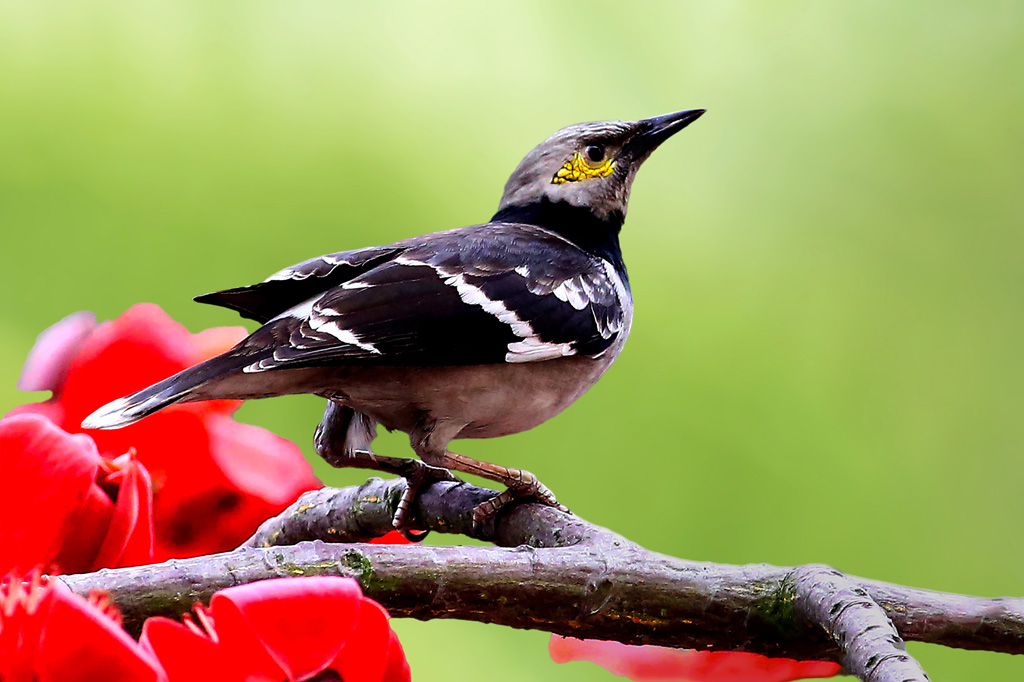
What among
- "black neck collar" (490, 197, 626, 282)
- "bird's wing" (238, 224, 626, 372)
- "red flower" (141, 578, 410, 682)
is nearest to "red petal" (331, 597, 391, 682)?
"red flower" (141, 578, 410, 682)

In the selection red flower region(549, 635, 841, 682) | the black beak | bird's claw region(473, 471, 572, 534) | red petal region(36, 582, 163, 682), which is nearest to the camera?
red petal region(36, 582, 163, 682)

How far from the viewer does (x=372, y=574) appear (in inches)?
8.4

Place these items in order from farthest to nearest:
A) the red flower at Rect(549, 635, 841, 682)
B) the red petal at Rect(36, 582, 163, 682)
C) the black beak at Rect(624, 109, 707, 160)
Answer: the black beak at Rect(624, 109, 707, 160) → the red flower at Rect(549, 635, 841, 682) → the red petal at Rect(36, 582, 163, 682)

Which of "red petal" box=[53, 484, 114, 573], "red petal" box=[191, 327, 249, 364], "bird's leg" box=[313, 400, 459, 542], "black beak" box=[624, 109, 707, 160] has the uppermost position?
"black beak" box=[624, 109, 707, 160]

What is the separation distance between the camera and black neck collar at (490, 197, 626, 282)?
26.6 inches

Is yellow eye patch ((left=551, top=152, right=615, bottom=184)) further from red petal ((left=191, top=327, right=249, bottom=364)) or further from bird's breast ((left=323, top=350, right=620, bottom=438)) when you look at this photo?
red petal ((left=191, top=327, right=249, bottom=364))

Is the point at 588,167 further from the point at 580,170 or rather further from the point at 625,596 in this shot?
the point at 625,596

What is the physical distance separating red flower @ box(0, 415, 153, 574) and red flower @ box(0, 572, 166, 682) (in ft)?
0.20

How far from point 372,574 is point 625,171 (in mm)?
508

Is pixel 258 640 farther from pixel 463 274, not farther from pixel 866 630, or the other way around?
pixel 463 274

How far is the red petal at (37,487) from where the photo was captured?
8.8 inches

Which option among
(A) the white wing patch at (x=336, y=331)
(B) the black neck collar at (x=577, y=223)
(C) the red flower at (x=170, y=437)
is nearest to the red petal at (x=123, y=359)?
(C) the red flower at (x=170, y=437)

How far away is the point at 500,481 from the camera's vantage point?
0.45m

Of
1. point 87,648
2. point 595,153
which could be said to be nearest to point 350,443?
point 595,153
